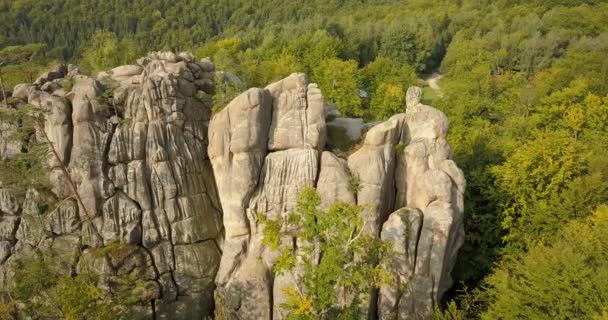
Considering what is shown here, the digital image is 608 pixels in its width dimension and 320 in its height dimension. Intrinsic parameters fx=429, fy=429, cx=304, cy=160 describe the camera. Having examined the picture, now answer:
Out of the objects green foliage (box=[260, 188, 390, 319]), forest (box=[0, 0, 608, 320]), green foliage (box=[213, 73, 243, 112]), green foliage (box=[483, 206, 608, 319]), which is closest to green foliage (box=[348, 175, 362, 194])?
green foliage (box=[260, 188, 390, 319])

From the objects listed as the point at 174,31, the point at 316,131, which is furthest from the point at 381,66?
the point at 174,31

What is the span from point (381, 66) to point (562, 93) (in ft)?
77.2

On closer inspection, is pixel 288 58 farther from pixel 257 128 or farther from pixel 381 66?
pixel 257 128

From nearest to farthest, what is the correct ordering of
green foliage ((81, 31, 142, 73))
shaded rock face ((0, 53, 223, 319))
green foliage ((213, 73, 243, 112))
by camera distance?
shaded rock face ((0, 53, 223, 319)) < green foliage ((213, 73, 243, 112)) < green foliage ((81, 31, 142, 73))

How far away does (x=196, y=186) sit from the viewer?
23.0m

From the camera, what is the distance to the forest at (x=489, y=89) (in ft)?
66.9

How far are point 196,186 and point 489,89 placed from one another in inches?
1685

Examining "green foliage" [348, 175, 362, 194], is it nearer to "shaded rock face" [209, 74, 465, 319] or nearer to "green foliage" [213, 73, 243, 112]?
"shaded rock face" [209, 74, 465, 319]

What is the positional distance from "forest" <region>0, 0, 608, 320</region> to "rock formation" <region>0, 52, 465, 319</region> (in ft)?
8.98

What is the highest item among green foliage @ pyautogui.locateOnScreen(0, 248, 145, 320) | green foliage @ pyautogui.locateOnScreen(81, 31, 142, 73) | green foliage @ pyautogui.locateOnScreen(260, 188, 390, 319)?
green foliage @ pyautogui.locateOnScreen(81, 31, 142, 73)

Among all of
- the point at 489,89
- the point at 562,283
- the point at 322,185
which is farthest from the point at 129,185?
the point at 489,89

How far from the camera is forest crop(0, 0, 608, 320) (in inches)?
803

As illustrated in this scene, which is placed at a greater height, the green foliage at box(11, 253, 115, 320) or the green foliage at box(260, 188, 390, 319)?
the green foliage at box(260, 188, 390, 319)

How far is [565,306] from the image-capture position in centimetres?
1733
